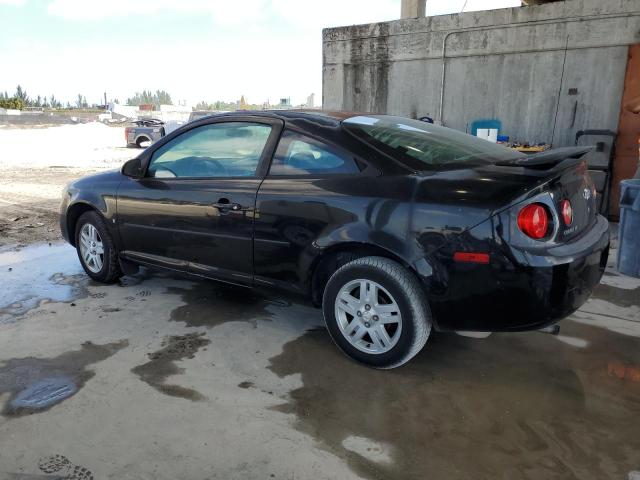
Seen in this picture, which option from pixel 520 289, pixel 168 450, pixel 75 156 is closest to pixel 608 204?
pixel 520 289

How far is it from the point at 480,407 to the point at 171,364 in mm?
1797

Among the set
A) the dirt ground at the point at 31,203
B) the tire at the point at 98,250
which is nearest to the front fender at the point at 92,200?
the tire at the point at 98,250

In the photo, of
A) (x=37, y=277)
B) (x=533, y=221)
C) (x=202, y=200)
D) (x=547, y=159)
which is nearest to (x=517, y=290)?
(x=533, y=221)

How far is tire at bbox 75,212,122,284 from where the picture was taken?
434 centimetres

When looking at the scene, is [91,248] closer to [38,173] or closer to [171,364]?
[171,364]

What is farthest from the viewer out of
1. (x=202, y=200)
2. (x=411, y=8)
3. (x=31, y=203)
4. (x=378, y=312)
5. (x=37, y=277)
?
(x=411, y=8)

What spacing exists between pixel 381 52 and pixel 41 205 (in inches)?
250

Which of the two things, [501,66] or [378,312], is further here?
[501,66]

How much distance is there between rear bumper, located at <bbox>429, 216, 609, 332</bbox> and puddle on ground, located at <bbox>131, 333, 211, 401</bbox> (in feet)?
4.76

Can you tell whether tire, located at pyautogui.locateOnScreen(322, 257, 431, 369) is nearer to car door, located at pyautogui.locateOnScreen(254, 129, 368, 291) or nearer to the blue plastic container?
car door, located at pyautogui.locateOnScreen(254, 129, 368, 291)

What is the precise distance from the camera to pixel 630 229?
14.6ft

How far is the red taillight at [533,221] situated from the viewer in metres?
2.52

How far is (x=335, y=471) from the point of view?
2172 millimetres

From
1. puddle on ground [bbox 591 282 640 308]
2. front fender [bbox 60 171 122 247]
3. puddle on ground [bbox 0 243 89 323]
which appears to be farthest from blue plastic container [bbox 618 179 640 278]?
puddle on ground [bbox 0 243 89 323]
